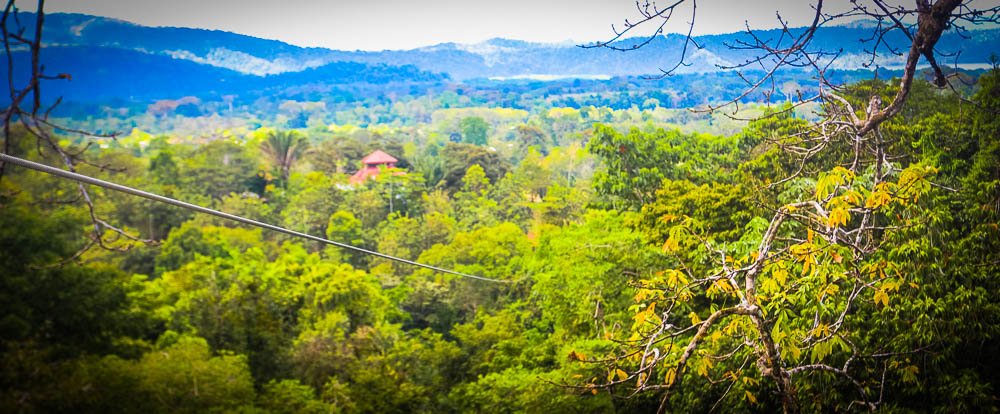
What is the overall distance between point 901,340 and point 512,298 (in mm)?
9443

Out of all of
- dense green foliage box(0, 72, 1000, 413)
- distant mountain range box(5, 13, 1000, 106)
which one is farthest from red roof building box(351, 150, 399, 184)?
distant mountain range box(5, 13, 1000, 106)

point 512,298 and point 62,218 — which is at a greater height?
point 62,218

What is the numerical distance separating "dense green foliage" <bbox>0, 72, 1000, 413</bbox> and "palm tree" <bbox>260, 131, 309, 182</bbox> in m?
12.5

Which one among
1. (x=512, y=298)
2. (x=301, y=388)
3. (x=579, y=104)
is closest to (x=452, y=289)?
(x=512, y=298)

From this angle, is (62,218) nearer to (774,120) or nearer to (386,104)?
(774,120)

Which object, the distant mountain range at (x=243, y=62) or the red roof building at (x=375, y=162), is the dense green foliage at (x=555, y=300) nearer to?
the red roof building at (x=375, y=162)

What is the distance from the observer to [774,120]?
29.1ft

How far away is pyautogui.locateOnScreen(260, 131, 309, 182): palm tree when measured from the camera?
3156 centimetres

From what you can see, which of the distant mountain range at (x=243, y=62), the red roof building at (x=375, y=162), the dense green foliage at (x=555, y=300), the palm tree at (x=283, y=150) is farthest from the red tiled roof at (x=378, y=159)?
the distant mountain range at (x=243, y=62)

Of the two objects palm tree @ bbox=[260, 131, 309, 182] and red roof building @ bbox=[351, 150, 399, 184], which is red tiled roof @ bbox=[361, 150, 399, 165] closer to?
red roof building @ bbox=[351, 150, 399, 184]

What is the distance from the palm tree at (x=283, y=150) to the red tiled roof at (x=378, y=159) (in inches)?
132

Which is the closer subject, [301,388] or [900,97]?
[900,97]

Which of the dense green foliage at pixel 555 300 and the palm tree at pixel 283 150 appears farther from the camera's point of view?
the palm tree at pixel 283 150

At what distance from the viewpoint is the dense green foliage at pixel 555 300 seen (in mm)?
3465
